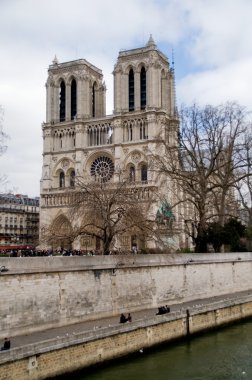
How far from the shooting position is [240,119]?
31250 millimetres

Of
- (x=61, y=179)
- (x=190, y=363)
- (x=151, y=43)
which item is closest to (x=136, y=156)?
(x=61, y=179)

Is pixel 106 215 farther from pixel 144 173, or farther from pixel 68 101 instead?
pixel 68 101

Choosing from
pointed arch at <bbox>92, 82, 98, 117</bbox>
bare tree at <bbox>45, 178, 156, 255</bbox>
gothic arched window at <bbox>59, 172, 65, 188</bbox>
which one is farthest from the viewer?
pointed arch at <bbox>92, 82, 98, 117</bbox>

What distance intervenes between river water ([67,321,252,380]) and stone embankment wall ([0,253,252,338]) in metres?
3.12

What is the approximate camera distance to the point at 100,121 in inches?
2244

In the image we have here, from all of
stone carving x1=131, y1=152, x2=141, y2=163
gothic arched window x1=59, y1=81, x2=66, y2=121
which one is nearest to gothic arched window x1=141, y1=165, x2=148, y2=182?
stone carving x1=131, y1=152, x2=141, y2=163

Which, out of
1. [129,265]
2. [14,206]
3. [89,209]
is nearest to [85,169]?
[14,206]

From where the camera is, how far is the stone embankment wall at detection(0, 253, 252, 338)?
1695cm

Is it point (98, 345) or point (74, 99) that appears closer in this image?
point (98, 345)

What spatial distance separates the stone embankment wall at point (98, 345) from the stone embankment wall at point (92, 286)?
107 inches

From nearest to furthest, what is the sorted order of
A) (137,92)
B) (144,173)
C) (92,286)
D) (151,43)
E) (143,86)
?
(92,286) → (144,173) → (137,92) → (151,43) → (143,86)

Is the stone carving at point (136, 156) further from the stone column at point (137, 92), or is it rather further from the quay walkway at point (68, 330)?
the quay walkway at point (68, 330)

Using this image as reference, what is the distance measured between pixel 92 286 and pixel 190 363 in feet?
17.2

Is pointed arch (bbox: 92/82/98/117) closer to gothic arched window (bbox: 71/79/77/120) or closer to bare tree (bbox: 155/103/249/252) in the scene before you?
gothic arched window (bbox: 71/79/77/120)
